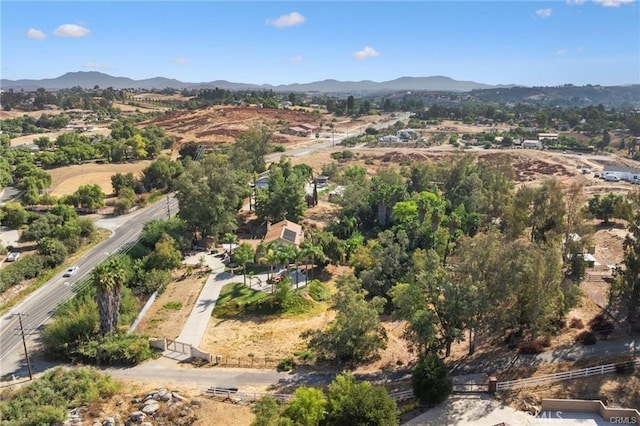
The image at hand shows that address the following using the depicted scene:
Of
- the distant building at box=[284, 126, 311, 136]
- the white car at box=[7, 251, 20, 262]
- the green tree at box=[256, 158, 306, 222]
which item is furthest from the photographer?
the distant building at box=[284, 126, 311, 136]

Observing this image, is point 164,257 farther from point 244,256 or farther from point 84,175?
point 84,175

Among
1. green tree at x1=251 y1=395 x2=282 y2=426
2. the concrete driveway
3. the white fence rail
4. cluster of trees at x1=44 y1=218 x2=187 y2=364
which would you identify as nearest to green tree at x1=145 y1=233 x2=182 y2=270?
cluster of trees at x1=44 y1=218 x2=187 y2=364

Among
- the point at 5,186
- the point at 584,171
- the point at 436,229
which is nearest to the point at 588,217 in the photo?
the point at 436,229

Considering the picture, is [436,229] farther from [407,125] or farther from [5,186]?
[407,125]

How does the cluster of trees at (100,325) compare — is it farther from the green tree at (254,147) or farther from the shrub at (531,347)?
the green tree at (254,147)

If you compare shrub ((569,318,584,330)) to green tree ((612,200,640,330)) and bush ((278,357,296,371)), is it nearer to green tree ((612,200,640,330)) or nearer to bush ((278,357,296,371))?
green tree ((612,200,640,330))

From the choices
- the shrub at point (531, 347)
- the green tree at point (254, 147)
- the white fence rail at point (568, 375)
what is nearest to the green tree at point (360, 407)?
the white fence rail at point (568, 375)

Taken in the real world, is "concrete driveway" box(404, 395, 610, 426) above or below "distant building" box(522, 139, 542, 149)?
below
